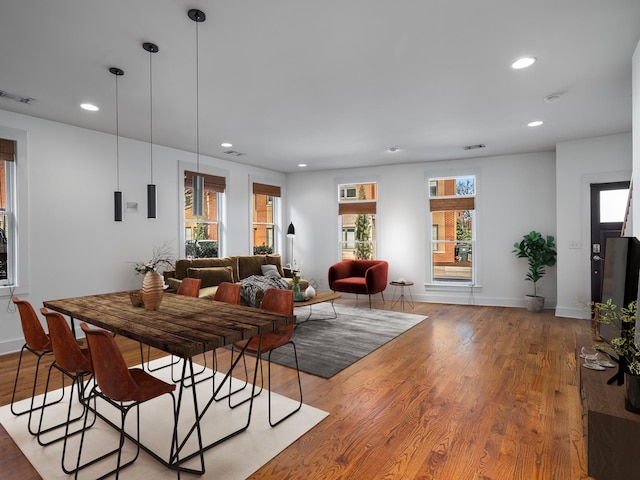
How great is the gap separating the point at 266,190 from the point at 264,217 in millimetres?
580

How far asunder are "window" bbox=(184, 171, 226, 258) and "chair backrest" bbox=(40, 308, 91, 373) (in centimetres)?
412

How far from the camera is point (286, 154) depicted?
650 cm

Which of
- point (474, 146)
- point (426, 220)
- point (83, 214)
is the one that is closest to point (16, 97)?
point (83, 214)

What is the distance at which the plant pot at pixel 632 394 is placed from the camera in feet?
6.20

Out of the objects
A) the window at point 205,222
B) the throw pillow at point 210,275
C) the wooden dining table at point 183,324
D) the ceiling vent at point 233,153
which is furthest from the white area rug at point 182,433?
the ceiling vent at point 233,153

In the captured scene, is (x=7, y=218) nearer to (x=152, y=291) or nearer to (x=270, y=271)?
(x=152, y=291)

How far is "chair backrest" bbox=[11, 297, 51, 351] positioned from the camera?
2477 mm

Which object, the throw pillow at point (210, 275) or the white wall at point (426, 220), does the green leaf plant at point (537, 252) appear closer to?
the white wall at point (426, 220)

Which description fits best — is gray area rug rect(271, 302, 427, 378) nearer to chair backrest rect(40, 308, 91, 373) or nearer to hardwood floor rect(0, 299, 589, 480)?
hardwood floor rect(0, 299, 589, 480)

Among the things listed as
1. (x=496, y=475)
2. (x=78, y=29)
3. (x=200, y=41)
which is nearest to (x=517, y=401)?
(x=496, y=475)

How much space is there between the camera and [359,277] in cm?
725

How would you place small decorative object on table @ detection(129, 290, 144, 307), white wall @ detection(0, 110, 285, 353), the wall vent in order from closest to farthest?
small decorative object on table @ detection(129, 290, 144, 307) → white wall @ detection(0, 110, 285, 353) → the wall vent

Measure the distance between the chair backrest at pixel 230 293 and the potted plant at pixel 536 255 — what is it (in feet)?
16.6

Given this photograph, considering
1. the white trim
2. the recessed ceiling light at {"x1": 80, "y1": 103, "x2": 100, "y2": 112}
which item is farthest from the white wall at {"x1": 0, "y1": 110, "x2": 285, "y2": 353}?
the recessed ceiling light at {"x1": 80, "y1": 103, "x2": 100, "y2": 112}
